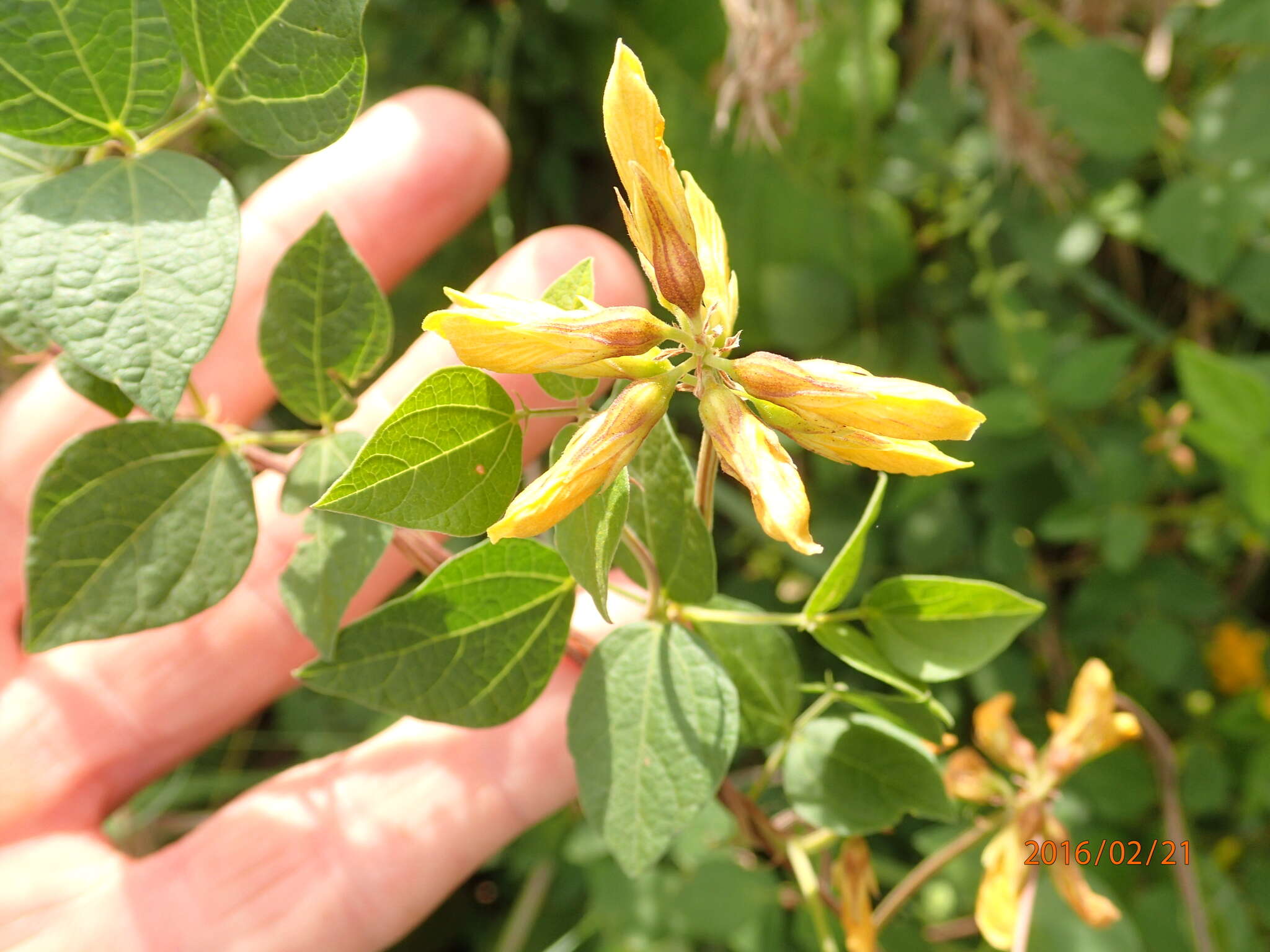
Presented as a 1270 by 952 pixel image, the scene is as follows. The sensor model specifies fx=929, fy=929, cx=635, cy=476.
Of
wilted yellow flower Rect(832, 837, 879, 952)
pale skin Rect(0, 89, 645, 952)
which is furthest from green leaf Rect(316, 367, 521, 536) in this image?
wilted yellow flower Rect(832, 837, 879, 952)

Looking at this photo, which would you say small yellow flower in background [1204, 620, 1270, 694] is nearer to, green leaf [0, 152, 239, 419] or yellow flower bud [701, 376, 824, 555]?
yellow flower bud [701, 376, 824, 555]

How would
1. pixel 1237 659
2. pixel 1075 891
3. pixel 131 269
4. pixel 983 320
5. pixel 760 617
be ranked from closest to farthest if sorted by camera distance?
pixel 131 269, pixel 760 617, pixel 1075 891, pixel 983 320, pixel 1237 659

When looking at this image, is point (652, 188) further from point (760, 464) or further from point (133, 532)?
point (133, 532)

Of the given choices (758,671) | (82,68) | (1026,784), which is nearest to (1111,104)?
(1026,784)

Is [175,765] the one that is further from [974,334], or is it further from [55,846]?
[974,334]

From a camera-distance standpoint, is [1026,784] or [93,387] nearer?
[93,387]

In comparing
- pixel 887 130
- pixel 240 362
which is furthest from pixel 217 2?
pixel 887 130
